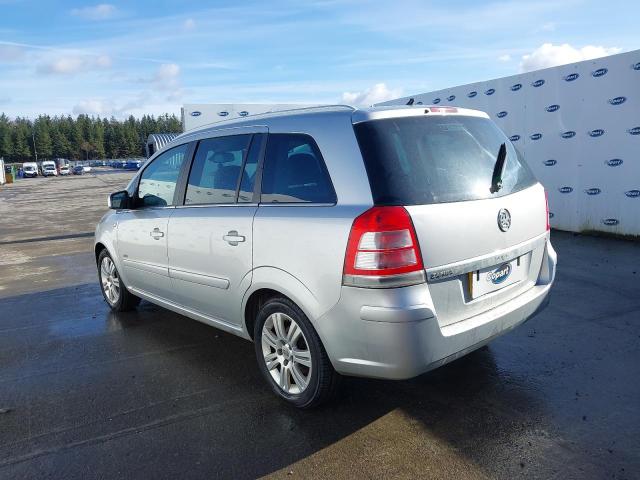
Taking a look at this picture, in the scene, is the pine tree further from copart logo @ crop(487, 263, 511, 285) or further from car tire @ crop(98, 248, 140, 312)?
copart logo @ crop(487, 263, 511, 285)

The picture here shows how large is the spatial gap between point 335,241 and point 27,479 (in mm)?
2048

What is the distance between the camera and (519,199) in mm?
3449

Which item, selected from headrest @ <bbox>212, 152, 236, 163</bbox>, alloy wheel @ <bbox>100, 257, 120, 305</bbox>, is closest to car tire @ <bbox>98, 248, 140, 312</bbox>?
alloy wheel @ <bbox>100, 257, 120, 305</bbox>

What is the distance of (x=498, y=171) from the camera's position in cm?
336

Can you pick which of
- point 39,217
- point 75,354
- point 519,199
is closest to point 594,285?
point 519,199

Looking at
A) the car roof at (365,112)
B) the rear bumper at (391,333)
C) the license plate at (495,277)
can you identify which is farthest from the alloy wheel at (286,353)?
the car roof at (365,112)

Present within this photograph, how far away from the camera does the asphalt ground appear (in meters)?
2.85

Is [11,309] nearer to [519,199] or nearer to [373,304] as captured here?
[373,304]

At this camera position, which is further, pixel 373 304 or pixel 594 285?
pixel 594 285

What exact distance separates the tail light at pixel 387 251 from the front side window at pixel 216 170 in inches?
51.5

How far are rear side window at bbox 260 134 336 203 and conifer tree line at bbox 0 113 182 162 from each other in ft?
463

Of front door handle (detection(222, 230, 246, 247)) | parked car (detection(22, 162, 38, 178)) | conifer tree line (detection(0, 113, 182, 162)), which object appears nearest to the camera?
front door handle (detection(222, 230, 246, 247))

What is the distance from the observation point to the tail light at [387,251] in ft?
9.21

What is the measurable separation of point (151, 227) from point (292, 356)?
202 cm
